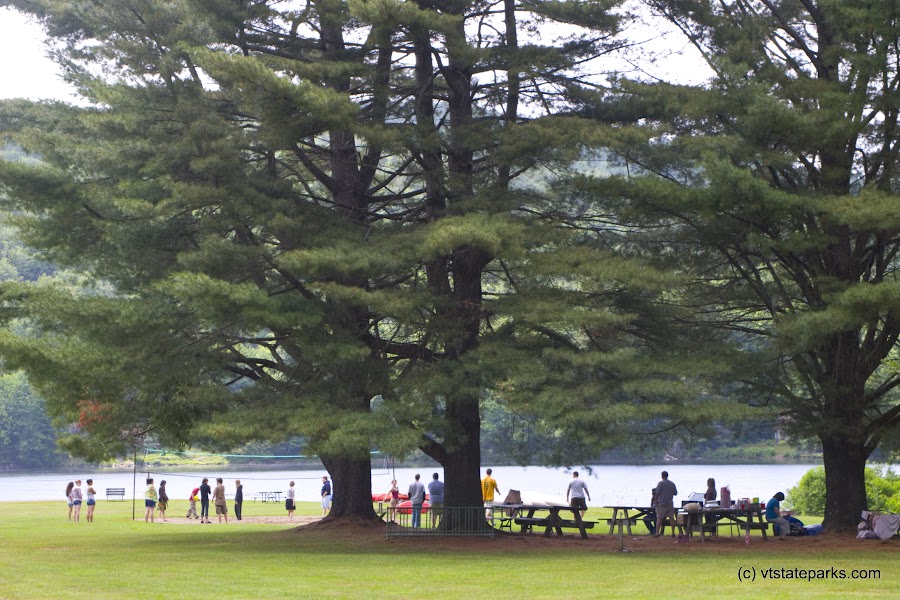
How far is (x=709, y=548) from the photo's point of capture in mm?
16797

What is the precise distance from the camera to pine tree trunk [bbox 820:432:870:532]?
18703 mm

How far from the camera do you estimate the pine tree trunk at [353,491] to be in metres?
22.1

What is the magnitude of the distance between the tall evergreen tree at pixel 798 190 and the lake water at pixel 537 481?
18925 millimetres

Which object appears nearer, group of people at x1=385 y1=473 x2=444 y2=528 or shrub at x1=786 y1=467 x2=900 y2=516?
group of people at x1=385 y1=473 x2=444 y2=528

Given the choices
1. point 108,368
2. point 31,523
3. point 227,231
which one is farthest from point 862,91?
point 31,523

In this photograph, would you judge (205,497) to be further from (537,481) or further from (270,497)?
(537,481)

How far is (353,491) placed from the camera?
2225 cm

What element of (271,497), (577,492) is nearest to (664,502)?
(577,492)

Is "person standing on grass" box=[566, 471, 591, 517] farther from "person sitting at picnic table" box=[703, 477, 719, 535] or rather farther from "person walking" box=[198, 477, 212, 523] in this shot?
"person walking" box=[198, 477, 212, 523]

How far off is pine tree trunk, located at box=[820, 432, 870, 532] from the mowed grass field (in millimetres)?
1715

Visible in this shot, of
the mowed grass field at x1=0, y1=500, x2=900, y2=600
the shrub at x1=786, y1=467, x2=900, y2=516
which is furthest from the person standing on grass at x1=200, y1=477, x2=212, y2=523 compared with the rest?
the shrub at x1=786, y1=467, x2=900, y2=516

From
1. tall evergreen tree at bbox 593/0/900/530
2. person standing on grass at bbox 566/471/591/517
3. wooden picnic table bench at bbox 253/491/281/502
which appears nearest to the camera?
tall evergreen tree at bbox 593/0/900/530

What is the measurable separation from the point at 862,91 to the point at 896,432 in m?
5.76

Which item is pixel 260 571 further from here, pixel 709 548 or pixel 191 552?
pixel 709 548
